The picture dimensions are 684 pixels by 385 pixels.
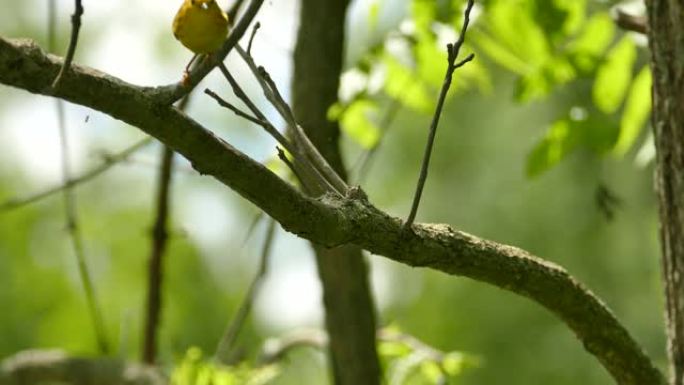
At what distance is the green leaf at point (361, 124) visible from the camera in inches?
111

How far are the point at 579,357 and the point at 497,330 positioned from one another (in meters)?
0.81

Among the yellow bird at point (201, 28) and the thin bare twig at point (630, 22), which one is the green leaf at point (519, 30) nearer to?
the thin bare twig at point (630, 22)

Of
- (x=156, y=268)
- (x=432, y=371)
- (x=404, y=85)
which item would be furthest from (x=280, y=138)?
(x=156, y=268)

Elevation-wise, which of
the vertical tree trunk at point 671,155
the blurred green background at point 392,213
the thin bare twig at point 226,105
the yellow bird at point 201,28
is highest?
the blurred green background at point 392,213

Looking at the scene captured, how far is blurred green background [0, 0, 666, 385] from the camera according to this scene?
967 centimetres

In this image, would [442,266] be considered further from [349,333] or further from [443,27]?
[349,333]

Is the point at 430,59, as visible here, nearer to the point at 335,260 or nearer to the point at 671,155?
the point at 335,260

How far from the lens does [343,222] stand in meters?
1.43

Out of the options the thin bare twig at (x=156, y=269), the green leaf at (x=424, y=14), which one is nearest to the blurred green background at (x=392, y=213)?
the thin bare twig at (x=156, y=269)

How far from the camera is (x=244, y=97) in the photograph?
4.79 ft

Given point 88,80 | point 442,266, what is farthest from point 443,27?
point 88,80

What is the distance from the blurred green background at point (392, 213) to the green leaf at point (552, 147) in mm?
6514

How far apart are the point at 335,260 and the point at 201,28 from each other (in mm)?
1620

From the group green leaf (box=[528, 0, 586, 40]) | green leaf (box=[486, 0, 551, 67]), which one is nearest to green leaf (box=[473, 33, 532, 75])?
green leaf (box=[486, 0, 551, 67])
